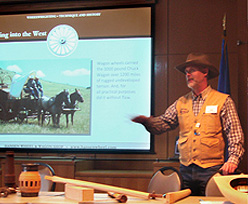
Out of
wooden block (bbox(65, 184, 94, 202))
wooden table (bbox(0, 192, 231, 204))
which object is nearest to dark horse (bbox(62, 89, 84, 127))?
wooden table (bbox(0, 192, 231, 204))

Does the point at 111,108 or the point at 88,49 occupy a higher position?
the point at 88,49

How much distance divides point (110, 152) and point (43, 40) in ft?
6.05

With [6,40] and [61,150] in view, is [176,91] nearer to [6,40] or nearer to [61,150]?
[61,150]

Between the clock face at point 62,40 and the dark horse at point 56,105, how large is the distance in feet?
1.89

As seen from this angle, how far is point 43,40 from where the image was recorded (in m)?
5.61

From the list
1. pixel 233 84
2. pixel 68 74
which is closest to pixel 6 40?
pixel 68 74

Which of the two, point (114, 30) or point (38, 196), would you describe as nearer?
point (38, 196)

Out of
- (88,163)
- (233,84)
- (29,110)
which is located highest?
(233,84)

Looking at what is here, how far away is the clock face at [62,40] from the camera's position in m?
5.55

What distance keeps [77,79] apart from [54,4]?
3.87ft

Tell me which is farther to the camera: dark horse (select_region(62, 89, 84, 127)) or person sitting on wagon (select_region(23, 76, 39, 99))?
person sitting on wagon (select_region(23, 76, 39, 99))

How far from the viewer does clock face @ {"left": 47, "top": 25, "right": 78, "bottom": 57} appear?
5.55 metres

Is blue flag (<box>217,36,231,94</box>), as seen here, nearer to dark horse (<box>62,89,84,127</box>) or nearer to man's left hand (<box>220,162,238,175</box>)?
man's left hand (<box>220,162,238,175</box>)

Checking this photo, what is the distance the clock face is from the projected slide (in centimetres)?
1
